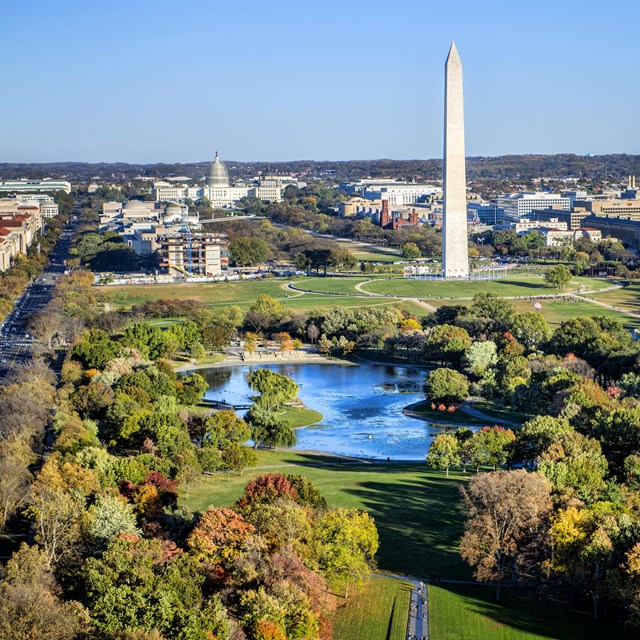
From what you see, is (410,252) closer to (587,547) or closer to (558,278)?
(558,278)

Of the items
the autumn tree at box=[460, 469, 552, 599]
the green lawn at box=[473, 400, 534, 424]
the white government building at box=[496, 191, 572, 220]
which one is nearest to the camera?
the autumn tree at box=[460, 469, 552, 599]

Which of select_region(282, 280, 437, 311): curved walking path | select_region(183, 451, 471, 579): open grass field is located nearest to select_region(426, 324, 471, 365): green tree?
select_region(282, 280, 437, 311): curved walking path

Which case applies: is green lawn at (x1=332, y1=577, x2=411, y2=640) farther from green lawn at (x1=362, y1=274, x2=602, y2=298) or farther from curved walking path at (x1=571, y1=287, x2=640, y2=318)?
green lawn at (x1=362, y1=274, x2=602, y2=298)

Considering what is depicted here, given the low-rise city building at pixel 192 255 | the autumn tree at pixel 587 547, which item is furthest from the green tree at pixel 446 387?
the low-rise city building at pixel 192 255

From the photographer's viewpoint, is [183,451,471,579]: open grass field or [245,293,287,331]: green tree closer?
[183,451,471,579]: open grass field

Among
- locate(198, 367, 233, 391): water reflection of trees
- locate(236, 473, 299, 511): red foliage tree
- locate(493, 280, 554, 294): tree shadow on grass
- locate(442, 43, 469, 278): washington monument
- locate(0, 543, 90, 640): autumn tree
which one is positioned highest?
locate(442, 43, 469, 278): washington monument

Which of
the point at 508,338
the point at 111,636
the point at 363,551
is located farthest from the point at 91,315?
the point at 111,636
